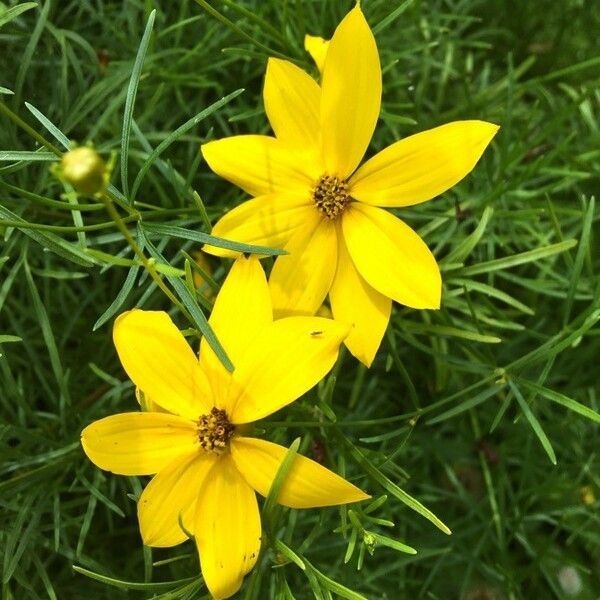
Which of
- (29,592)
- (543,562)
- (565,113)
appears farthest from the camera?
(543,562)

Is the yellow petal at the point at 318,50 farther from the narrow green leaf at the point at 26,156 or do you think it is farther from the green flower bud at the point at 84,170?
the green flower bud at the point at 84,170

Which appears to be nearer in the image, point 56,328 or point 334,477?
point 334,477

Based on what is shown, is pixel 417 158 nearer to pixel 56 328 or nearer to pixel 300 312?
pixel 300 312

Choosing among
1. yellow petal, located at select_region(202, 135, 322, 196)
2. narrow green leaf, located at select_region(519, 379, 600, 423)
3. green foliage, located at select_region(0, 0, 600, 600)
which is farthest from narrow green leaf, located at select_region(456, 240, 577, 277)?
yellow petal, located at select_region(202, 135, 322, 196)

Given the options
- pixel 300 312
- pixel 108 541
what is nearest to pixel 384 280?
pixel 300 312

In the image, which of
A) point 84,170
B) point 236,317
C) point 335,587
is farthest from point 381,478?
point 84,170

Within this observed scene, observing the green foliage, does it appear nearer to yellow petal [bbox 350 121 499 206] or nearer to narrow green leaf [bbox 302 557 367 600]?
narrow green leaf [bbox 302 557 367 600]

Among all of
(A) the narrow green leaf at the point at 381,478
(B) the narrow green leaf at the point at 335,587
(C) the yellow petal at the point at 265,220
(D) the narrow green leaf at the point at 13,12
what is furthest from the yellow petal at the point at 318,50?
(B) the narrow green leaf at the point at 335,587
